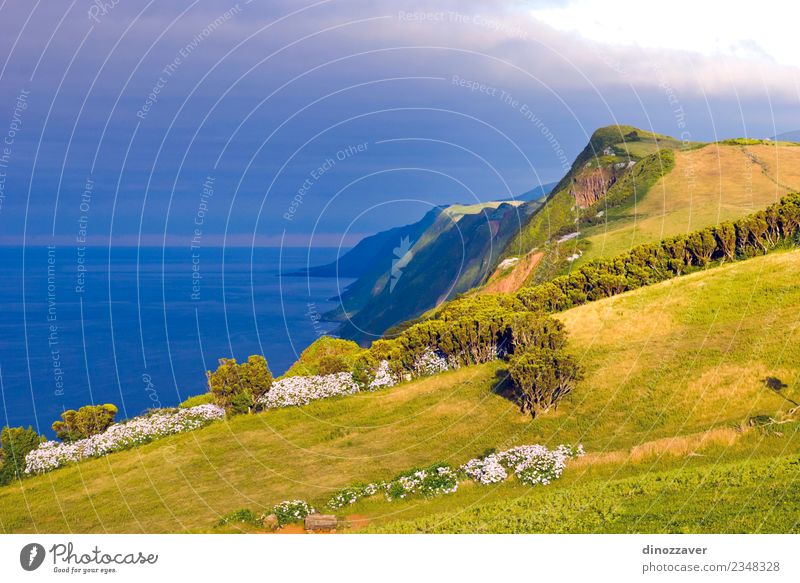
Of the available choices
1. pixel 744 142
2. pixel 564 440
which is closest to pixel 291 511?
pixel 564 440

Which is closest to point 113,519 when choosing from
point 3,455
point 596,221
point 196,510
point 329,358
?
point 196,510

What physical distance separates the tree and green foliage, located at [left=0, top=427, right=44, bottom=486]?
1425 inches

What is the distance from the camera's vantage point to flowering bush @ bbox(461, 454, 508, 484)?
3950 cm

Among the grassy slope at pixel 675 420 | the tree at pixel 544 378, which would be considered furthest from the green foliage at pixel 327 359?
the grassy slope at pixel 675 420

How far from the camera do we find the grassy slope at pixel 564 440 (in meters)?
34.2

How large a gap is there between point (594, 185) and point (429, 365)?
140 meters

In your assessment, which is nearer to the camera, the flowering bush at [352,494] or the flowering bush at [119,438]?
the flowering bush at [352,494]

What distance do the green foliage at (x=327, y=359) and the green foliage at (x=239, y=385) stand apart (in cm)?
669

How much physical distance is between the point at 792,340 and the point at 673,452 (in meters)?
17.7

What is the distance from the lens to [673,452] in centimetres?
3841

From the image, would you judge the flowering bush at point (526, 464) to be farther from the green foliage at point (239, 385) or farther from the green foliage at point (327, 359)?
the green foliage at point (327, 359)

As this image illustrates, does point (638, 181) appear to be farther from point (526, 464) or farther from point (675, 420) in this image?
point (526, 464)
